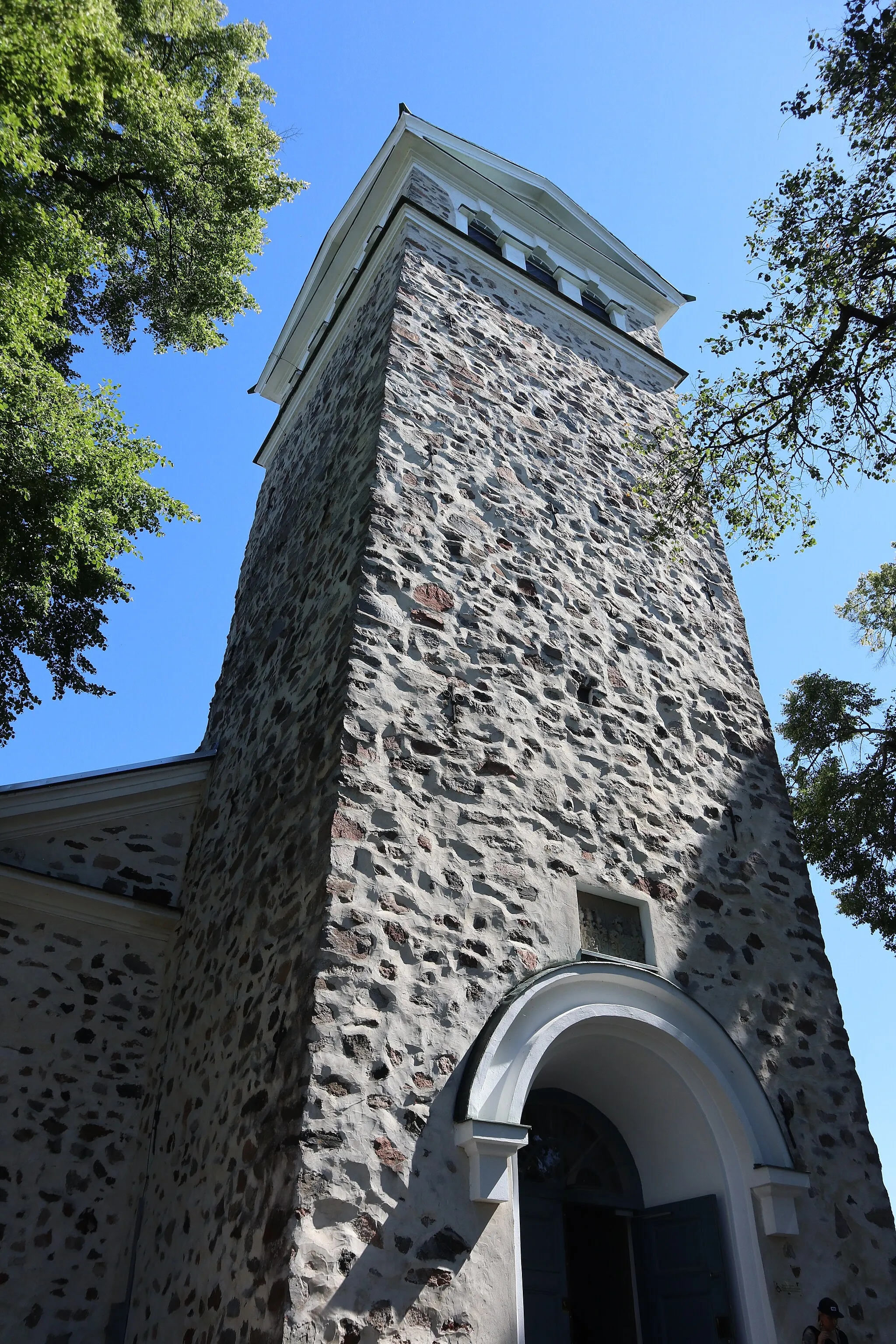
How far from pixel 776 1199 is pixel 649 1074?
1.01m

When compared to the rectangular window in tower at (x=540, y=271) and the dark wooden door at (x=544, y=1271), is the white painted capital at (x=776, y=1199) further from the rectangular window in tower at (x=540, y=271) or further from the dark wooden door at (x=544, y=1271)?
the rectangular window in tower at (x=540, y=271)

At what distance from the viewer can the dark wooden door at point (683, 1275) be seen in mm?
5531

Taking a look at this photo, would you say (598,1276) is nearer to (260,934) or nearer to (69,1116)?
(260,934)

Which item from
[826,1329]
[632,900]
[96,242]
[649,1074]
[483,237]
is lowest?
[826,1329]

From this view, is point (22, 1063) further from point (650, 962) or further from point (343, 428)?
point (343, 428)

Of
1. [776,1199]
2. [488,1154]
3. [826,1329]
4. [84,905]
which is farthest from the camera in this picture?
[84,905]

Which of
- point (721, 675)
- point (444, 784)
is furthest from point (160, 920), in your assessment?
point (721, 675)

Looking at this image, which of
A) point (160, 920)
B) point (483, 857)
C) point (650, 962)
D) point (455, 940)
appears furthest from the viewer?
point (160, 920)

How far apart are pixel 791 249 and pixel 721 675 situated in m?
3.95

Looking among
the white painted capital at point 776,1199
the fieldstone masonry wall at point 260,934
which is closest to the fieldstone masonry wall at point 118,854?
the fieldstone masonry wall at point 260,934

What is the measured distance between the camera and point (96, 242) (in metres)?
8.07

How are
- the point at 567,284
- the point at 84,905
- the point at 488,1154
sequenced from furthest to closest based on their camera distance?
the point at 567,284
the point at 84,905
the point at 488,1154

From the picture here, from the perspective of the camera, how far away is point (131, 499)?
A: 835 centimetres

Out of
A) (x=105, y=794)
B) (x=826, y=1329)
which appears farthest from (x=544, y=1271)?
(x=105, y=794)
